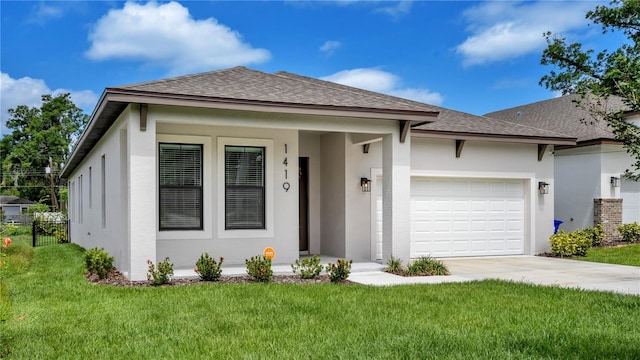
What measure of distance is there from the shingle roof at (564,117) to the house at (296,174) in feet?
10.5

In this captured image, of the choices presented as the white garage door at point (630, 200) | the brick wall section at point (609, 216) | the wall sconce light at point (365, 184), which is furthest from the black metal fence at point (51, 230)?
the white garage door at point (630, 200)

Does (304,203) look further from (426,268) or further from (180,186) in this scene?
(426,268)

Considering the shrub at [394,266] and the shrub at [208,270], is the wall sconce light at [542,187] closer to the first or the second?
the shrub at [394,266]

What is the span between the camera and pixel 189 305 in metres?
7.69

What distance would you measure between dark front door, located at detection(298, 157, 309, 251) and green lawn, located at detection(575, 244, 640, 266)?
279 inches

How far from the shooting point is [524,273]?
11523 millimetres

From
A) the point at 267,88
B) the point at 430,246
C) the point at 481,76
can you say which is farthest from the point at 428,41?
the point at 267,88

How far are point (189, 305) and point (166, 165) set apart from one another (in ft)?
14.9

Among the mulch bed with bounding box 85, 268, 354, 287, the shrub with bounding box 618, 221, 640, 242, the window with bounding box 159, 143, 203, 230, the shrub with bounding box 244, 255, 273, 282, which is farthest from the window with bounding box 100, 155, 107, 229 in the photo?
the shrub with bounding box 618, 221, 640, 242

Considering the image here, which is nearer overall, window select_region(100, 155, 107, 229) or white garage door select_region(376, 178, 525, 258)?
window select_region(100, 155, 107, 229)

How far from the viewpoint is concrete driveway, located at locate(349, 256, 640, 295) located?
32.6ft

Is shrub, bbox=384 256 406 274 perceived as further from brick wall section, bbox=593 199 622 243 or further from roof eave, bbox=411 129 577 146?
brick wall section, bbox=593 199 622 243

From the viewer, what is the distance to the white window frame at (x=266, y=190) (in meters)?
11.8

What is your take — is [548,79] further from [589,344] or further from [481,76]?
[589,344]
